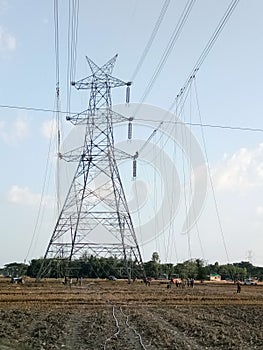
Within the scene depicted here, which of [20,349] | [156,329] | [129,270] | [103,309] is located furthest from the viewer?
[129,270]

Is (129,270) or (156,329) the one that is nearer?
(156,329)

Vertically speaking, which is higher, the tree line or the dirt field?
the tree line

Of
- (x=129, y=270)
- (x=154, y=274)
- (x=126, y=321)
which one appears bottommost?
(x=126, y=321)

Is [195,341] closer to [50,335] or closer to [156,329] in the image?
[156,329]

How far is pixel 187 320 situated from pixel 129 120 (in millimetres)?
32834

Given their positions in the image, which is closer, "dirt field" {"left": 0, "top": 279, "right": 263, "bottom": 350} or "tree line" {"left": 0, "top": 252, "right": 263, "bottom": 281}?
"dirt field" {"left": 0, "top": 279, "right": 263, "bottom": 350}

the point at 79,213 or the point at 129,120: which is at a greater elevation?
the point at 129,120

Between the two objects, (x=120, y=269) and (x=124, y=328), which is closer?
(x=124, y=328)

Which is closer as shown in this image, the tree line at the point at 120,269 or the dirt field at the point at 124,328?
the dirt field at the point at 124,328

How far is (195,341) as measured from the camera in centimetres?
1831

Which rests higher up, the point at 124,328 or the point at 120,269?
the point at 120,269

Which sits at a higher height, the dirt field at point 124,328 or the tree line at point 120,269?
the tree line at point 120,269

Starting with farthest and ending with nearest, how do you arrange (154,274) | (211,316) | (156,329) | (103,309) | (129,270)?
(154,274) < (129,270) < (103,309) < (211,316) < (156,329)

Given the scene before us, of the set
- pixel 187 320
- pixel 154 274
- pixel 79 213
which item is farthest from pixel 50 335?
pixel 154 274
